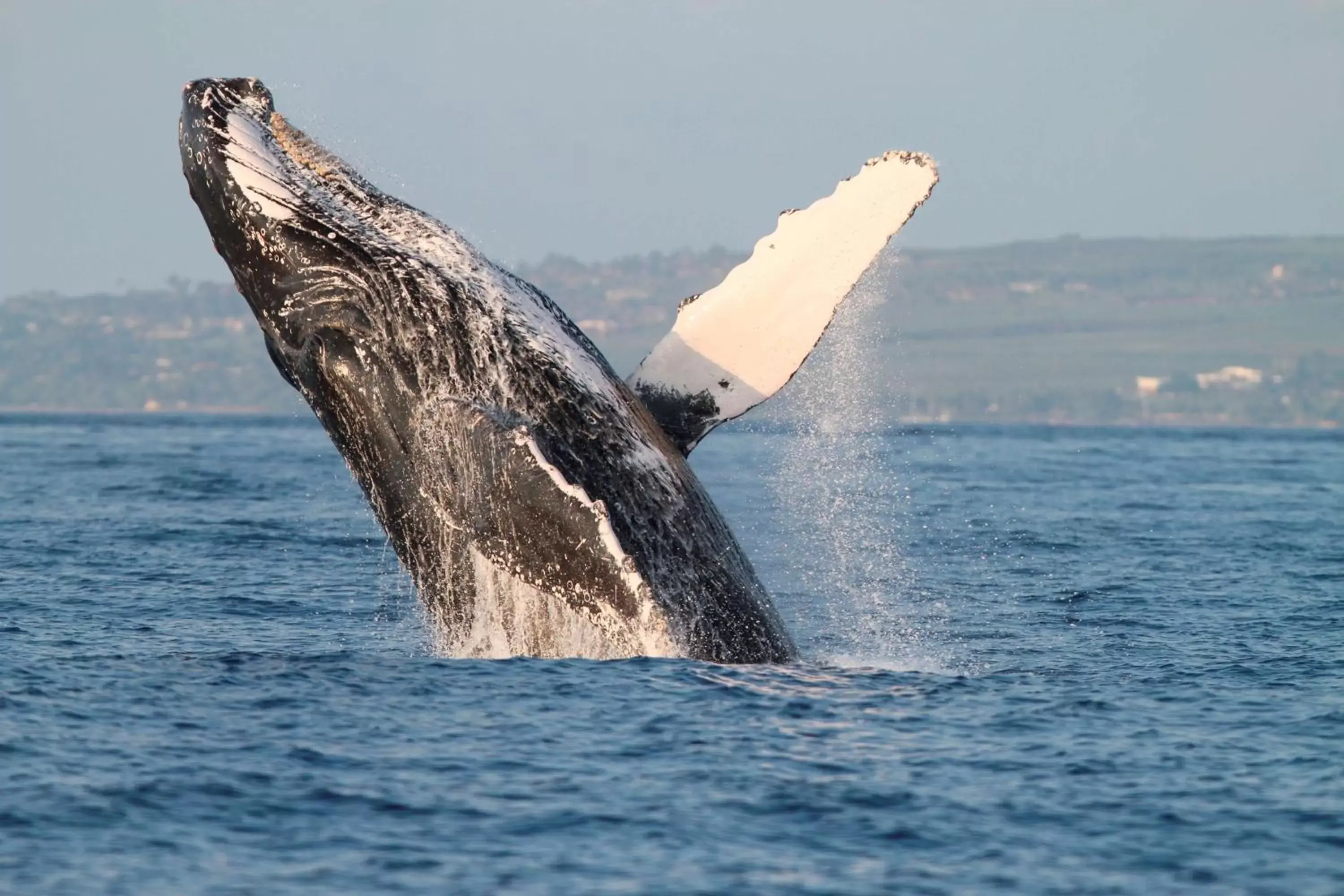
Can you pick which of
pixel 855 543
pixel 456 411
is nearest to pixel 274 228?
pixel 456 411

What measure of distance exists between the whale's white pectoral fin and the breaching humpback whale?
1.37 ft

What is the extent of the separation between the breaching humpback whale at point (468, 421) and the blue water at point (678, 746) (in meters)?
0.37

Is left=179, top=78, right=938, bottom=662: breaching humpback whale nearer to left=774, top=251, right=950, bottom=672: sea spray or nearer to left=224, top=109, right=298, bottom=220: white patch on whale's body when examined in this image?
left=224, top=109, right=298, bottom=220: white patch on whale's body

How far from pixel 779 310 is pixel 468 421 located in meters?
2.48

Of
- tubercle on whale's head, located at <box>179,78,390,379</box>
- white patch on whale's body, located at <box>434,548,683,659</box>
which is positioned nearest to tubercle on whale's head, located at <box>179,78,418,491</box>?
tubercle on whale's head, located at <box>179,78,390,379</box>

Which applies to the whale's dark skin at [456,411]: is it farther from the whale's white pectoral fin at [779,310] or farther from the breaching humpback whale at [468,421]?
the whale's white pectoral fin at [779,310]

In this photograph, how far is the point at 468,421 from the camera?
942 centimetres

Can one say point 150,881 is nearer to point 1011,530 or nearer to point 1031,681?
point 1031,681

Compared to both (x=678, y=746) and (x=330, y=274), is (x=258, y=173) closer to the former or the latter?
(x=330, y=274)

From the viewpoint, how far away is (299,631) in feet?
42.7

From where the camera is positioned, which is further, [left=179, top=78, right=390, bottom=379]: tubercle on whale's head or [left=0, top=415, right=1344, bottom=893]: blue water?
[left=179, top=78, right=390, bottom=379]: tubercle on whale's head

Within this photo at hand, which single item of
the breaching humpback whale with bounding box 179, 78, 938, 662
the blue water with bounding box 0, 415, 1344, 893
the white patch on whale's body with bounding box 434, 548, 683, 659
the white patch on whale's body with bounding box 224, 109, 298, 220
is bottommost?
the blue water with bounding box 0, 415, 1344, 893

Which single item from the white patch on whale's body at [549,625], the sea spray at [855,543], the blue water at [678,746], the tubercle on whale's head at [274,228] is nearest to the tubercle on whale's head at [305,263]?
the tubercle on whale's head at [274,228]

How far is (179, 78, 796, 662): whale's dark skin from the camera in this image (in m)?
9.56
